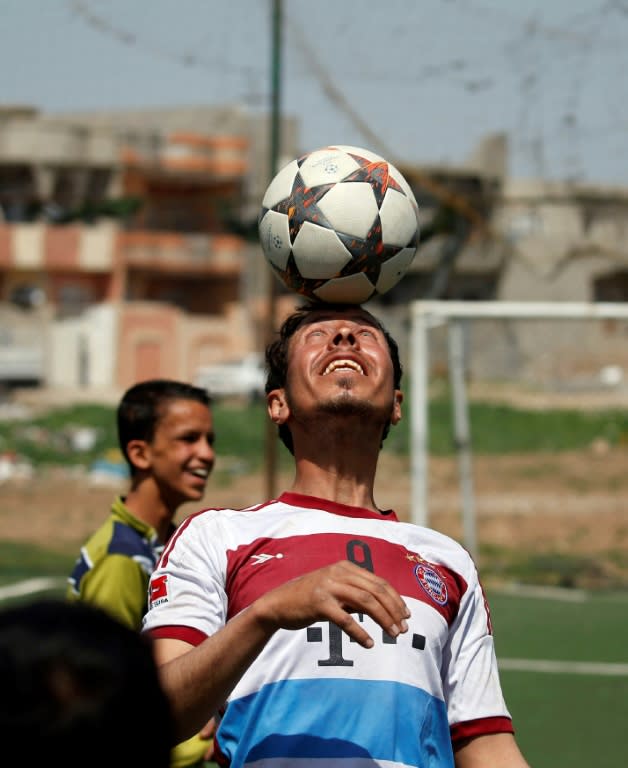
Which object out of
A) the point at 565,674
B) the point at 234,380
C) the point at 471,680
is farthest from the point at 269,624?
the point at 234,380

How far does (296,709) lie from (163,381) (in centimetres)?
203

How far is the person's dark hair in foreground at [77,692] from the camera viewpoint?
0.97 metres

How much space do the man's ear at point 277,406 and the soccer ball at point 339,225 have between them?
1.17 ft

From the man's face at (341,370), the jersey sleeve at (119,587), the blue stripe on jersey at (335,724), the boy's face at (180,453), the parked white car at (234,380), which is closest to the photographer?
the blue stripe on jersey at (335,724)

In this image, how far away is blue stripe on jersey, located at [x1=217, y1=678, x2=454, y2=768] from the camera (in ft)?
7.06

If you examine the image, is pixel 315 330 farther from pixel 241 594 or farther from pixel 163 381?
pixel 163 381

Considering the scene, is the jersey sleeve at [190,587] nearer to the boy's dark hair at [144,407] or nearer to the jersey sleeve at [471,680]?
the jersey sleeve at [471,680]

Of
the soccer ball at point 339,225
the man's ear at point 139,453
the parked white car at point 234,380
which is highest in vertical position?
the soccer ball at point 339,225

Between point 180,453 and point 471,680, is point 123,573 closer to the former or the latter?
point 180,453

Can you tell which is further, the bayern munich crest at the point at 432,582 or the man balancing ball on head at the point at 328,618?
the bayern munich crest at the point at 432,582

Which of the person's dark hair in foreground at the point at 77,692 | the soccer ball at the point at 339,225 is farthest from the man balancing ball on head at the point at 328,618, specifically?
the person's dark hair in foreground at the point at 77,692

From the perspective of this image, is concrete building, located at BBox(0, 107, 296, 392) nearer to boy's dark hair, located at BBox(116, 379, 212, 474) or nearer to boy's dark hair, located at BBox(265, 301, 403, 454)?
boy's dark hair, located at BBox(116, 379, 212, 474)

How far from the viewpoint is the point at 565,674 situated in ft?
24.5

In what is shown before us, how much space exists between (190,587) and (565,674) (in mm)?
5614
